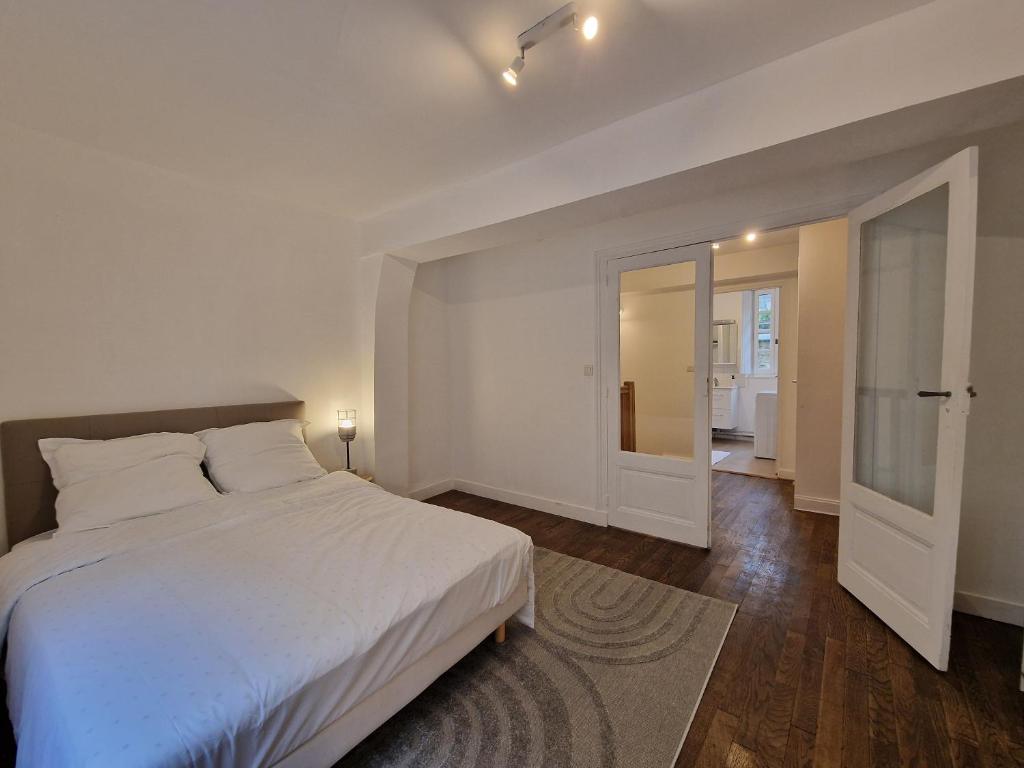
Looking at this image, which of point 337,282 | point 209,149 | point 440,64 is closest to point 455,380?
point 337,282

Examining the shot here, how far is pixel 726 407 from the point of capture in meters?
6.63

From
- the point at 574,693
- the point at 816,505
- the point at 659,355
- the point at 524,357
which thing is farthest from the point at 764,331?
the point at 574,693

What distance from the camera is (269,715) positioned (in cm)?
107

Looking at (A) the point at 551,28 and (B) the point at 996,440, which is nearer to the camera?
(A) the point at 551,28

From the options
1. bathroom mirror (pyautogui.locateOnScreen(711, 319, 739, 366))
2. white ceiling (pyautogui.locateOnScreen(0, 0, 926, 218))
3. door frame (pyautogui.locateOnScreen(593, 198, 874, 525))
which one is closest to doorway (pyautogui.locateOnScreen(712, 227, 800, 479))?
bathroom mirror (pyautogui.locateOnScreen(711, 319, 739, 366))

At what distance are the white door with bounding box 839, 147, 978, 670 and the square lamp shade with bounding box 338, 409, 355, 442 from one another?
3.36 metres

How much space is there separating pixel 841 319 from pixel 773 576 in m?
2.24

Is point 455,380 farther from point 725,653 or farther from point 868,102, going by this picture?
point 868,102

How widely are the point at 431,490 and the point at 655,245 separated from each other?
9.87 feet

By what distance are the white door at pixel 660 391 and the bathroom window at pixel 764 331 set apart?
445cm

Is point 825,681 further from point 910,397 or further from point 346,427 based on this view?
point 346,427

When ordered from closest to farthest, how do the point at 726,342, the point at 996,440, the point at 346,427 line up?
1. the point at 996,440
2. the point at 346,427
3. the point at 726,342

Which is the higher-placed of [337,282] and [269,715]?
[337,282]

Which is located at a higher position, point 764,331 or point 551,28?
point 551,28
